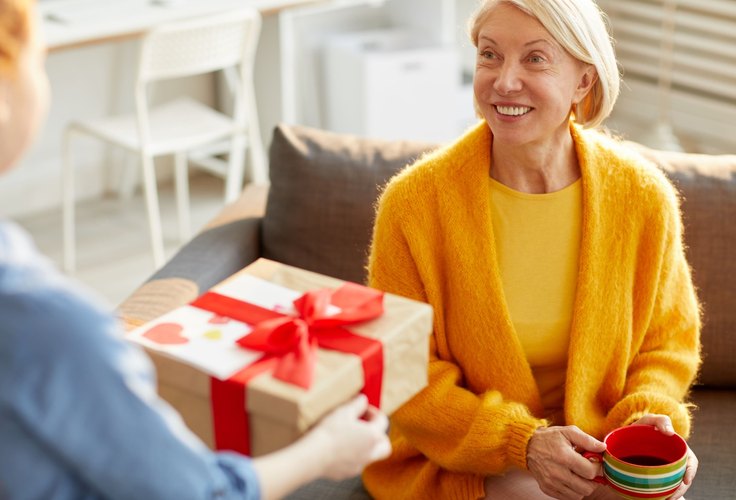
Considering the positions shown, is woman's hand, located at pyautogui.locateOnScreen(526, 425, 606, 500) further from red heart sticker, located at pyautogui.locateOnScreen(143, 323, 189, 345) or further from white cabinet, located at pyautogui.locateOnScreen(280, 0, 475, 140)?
white cabinet, located at pyautogui.locateOnScreen(280, 0, 475, 140)

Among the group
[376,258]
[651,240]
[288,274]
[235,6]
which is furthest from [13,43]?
[235,6]

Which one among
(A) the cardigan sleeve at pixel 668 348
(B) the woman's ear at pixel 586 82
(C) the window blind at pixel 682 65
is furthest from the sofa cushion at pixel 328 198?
(C) the window blind at pixel 682 65

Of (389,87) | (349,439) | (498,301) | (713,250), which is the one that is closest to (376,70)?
(389,87)

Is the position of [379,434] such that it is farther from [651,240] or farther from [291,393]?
[651,240]

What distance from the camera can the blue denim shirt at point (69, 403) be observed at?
2.82 ft

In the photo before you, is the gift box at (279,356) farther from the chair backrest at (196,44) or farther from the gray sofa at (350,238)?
the chair backrest at (196,44)

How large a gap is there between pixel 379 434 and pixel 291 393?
0.35 ft

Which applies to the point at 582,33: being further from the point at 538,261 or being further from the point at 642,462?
the point at 642,462

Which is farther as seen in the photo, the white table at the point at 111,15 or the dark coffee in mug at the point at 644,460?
the white table at the point at 111,15

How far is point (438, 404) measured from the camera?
5.56 feet

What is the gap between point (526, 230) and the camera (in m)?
1.74

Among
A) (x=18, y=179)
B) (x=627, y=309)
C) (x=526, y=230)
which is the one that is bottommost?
(x=18, y=179)

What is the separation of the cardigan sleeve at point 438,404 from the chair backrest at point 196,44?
1675mm

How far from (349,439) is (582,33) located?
32.6 inches
